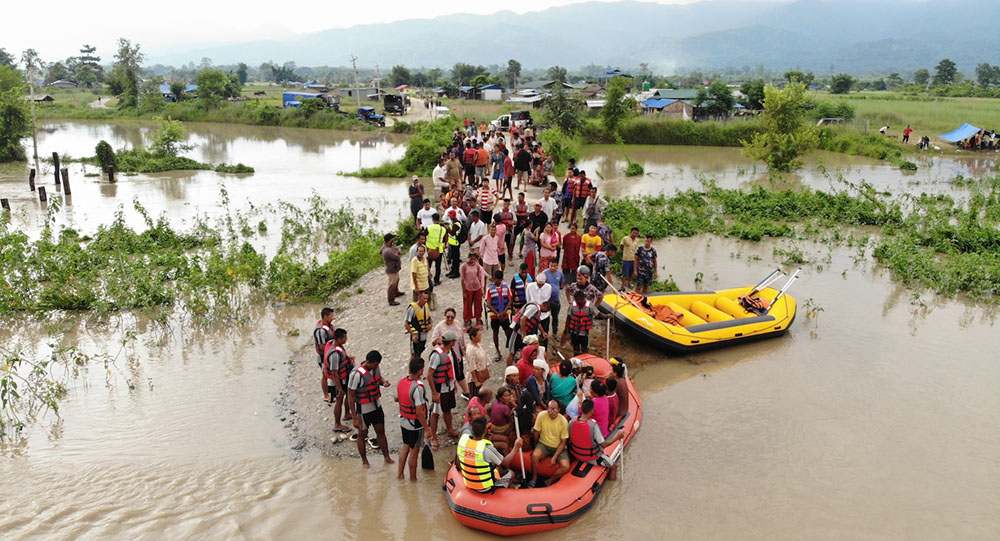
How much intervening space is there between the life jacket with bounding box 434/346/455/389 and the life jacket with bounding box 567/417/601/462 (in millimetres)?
1407

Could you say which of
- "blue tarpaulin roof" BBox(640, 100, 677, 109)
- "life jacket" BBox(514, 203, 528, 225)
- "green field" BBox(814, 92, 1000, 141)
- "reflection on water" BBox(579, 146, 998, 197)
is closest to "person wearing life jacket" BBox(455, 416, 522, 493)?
"life jacket" BBox(514, 203, 528, 225)

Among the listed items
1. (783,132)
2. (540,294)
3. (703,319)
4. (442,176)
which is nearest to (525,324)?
(540,294)

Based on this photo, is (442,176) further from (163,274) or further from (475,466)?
(475,466)

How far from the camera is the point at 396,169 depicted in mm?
25859

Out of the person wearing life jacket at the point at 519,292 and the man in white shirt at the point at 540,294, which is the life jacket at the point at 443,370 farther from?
the person wearing life jacket at the point at 519,292

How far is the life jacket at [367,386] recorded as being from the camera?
646cm

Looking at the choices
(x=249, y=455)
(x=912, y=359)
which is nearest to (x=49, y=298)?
(x=249, y=455)

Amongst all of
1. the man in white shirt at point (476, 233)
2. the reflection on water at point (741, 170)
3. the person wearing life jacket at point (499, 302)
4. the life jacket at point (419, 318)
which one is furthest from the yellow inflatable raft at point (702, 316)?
the reflection on water at point (741, 170)

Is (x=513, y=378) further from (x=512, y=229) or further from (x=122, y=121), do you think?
(x=122, y=121)

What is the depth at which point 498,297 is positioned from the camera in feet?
28.3

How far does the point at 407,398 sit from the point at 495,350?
127 inches

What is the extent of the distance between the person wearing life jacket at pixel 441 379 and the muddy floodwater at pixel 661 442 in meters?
0.77

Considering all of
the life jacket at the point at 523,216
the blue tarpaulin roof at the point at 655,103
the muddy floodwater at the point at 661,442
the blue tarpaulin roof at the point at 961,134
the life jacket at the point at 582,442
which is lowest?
the muddy floodwater at the point at 661,442

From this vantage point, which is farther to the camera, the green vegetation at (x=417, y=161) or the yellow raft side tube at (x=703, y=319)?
the green vegetation at (x=417, y=161)
